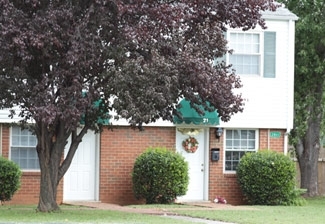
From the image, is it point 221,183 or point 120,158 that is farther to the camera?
point 221,183

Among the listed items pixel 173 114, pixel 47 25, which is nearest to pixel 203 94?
pixel 173 114

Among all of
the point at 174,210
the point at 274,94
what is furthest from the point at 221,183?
the point at 174,210

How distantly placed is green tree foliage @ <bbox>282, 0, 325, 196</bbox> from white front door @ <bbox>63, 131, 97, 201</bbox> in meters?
8.53

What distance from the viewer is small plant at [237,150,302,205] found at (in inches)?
1030

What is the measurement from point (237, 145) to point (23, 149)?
6710 millimetres

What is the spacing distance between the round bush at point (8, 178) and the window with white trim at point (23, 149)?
1195 mm

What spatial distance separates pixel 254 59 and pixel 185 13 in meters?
8.36

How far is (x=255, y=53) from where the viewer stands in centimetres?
2736

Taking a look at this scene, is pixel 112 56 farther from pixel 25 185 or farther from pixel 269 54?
pixel 269 54

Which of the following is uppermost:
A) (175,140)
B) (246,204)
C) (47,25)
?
(47,25)

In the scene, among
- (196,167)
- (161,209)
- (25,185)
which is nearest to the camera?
(161,209)

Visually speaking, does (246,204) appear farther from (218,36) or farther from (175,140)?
(218,36)

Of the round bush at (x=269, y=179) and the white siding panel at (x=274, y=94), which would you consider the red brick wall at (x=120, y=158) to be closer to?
the round bush at (x=269, y=179)

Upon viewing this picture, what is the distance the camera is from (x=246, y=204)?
1061 inches
